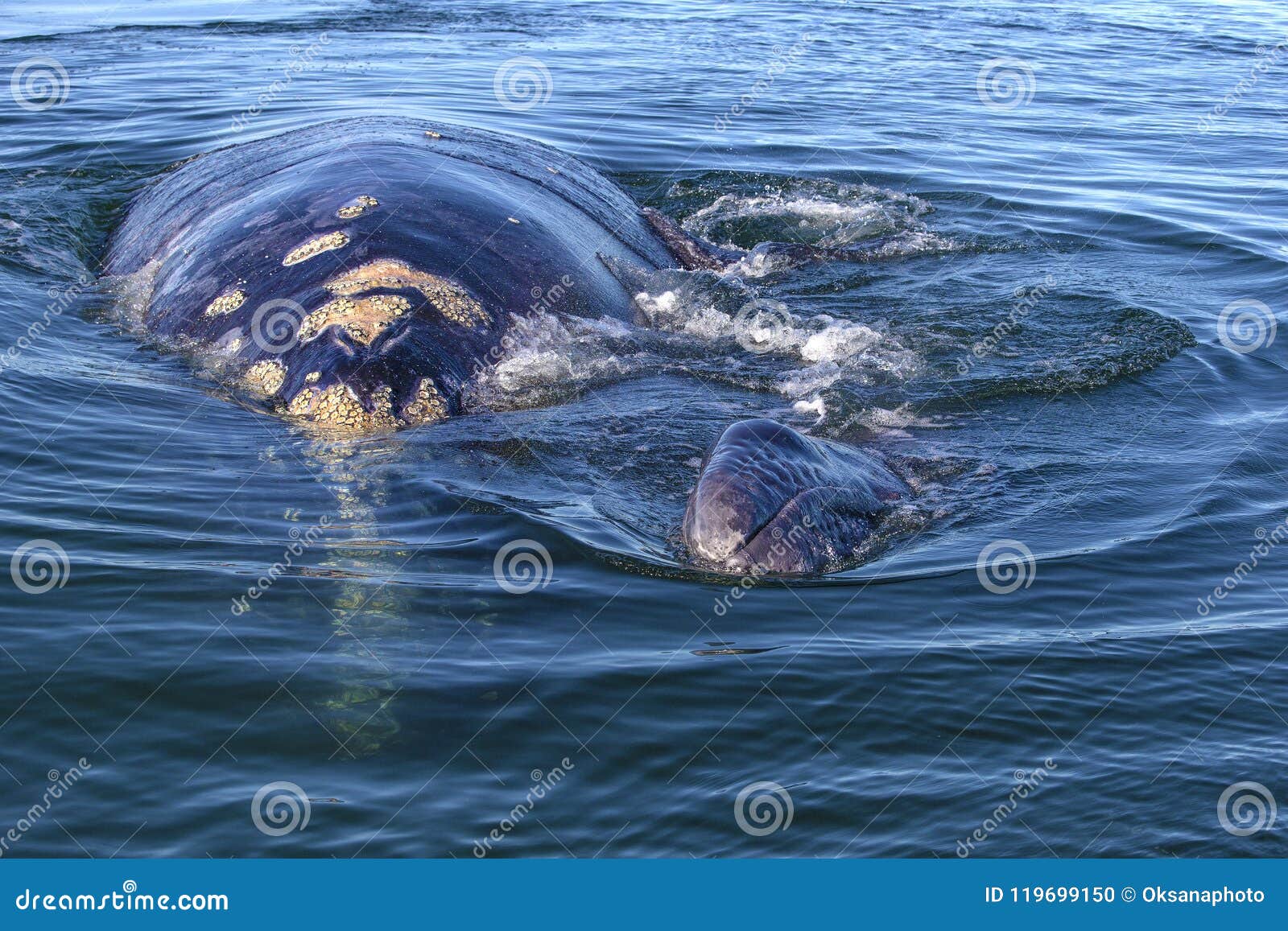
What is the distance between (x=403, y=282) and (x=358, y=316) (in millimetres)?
473

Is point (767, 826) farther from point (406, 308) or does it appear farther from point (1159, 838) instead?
point (406, 308)

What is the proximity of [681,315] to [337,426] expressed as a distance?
3.61m

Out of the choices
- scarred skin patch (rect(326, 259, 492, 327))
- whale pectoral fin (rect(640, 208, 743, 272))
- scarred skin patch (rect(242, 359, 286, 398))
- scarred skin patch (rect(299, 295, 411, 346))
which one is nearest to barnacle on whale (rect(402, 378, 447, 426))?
scarred skin patch (rect(299, 295, 411, 346))

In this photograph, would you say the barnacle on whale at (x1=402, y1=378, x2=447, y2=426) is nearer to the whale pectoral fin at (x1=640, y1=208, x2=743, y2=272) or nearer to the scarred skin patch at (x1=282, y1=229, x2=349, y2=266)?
the scarred skin patch at (x1=282, y1=229, x2=349, y2=266)

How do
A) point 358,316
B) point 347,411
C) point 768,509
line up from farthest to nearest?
point 358,316 → point 347,411 → point 768,509

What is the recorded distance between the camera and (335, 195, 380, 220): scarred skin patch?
923cm

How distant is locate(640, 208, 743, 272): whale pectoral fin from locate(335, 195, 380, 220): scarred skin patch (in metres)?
3.63

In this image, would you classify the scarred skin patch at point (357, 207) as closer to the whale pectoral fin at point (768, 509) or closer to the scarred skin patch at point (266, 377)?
the scarred skin patch at point (266, 377)

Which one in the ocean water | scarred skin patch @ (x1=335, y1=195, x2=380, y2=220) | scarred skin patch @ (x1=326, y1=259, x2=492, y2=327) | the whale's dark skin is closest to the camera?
the ocean water

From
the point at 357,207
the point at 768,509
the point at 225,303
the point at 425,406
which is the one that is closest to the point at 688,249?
the point at 357,207

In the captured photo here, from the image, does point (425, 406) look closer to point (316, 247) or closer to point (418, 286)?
point (418, 286)

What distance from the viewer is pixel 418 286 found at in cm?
863

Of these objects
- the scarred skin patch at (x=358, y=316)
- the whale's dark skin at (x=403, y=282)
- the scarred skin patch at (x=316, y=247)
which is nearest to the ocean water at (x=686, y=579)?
the whale's dark skin at (x=403, y=282)

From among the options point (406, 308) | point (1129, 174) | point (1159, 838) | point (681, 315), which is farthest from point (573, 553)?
point (1129, 174)
